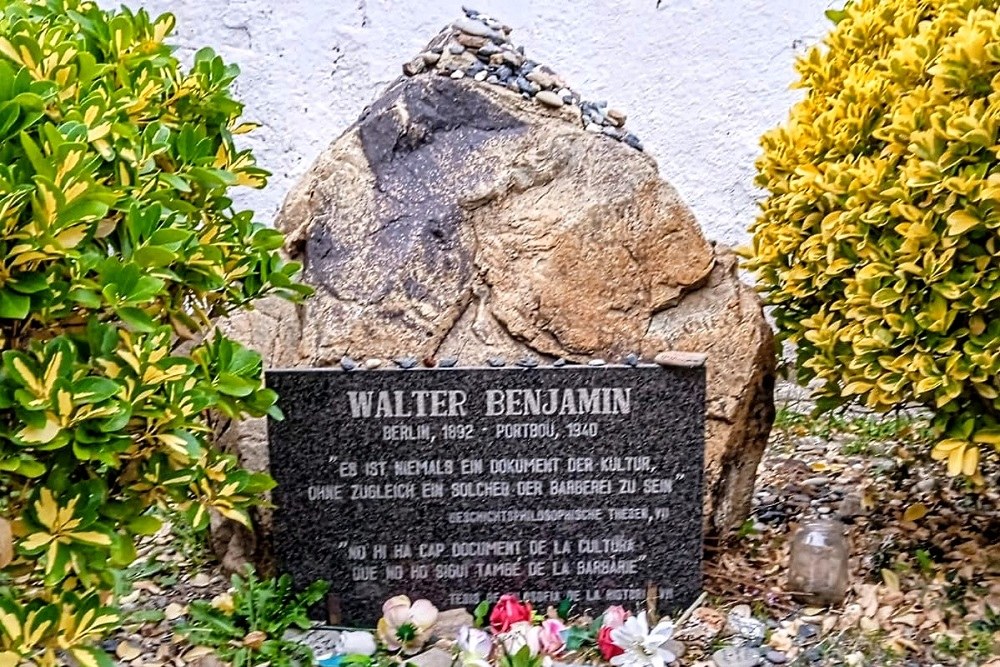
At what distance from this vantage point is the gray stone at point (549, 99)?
2986mm

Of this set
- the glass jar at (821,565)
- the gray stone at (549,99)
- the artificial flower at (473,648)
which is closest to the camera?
the artificial flower at (473,648)

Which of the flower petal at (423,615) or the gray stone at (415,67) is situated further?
the gray stone at (415,67)

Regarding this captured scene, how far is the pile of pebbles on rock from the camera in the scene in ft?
9.85

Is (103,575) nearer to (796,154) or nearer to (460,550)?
(460,550)

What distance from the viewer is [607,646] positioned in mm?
2469

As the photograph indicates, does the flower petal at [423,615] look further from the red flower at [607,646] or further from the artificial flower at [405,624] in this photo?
the red flower at [607,646]

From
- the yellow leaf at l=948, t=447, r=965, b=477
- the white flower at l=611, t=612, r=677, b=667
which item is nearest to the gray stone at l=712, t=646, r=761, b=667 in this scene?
the white flower at l=611, t=612, r=677, b=667

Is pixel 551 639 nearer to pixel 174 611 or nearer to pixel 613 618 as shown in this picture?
pixel 613 618

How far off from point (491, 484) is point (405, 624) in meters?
0.42

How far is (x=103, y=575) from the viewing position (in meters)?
1.82

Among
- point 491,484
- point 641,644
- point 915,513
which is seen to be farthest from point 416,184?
point 915,513

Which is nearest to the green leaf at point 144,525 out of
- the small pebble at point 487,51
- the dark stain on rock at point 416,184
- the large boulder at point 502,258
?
the large boulder at point 502,258

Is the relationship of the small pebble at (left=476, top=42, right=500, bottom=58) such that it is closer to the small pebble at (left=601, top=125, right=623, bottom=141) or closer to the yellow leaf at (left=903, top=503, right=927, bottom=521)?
the small pebble at (left=601, top=125, right=623, bottom=141)

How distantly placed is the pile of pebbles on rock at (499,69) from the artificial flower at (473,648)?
1.52 metres
